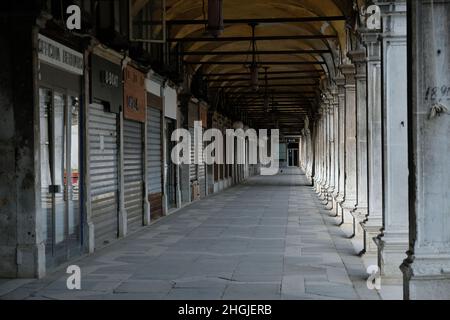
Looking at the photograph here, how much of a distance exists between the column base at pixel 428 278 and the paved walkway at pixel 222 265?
4.52 ft

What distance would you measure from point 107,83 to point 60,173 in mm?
2818

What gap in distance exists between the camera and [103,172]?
12242mm

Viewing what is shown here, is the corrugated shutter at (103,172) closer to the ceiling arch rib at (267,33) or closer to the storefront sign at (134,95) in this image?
the storefront sign at (134,95)

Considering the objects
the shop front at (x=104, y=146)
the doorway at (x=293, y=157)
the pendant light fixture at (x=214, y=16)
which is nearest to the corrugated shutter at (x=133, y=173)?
the shop front at (x=104, y=146)

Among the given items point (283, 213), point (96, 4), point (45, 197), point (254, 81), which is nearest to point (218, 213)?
point (283, 213)

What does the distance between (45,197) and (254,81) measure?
8493 millimetres

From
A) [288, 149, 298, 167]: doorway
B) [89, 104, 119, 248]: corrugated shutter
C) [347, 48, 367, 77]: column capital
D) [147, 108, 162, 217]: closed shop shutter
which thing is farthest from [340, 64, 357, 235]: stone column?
[288, 149, 298, 167]: doorway

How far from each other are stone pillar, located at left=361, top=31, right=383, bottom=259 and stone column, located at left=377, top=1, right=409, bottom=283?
1.44m

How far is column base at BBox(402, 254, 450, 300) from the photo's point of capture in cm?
615

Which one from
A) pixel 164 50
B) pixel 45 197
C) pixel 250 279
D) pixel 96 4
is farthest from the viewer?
pixel 164 50

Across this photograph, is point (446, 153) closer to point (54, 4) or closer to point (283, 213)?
point (54, 4)

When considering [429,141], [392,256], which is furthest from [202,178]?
[429,141]

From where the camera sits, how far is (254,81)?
55.0ft

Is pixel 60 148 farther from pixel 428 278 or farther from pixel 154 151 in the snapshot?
pixel 154 151
